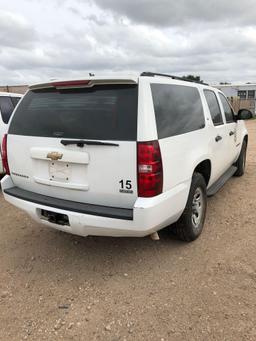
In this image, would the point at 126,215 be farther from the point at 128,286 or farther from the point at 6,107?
the point at 6,107

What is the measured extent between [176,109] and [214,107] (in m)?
1.64

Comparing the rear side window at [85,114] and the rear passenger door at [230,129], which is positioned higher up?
the rear side window at [85,114]

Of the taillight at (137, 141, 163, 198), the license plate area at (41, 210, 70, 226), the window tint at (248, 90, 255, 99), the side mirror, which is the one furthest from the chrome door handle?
the window tint at (248, 90, 255, 99)

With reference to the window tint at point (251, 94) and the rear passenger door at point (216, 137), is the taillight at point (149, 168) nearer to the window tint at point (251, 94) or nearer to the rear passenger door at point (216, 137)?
the rear passenger door at point (216, 137)

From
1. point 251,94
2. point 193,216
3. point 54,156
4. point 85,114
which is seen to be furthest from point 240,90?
point 54,156

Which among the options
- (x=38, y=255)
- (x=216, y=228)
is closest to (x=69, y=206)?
(x=38, y=255)

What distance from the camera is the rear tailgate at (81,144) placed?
2.66 metres

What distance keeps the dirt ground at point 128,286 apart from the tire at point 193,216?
13 centimetres

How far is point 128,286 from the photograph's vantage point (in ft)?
9.68

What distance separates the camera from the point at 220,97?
5.21m

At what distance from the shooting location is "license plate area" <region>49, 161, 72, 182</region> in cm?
295

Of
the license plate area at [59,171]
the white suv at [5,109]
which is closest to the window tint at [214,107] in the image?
the license plate area at [59,171]

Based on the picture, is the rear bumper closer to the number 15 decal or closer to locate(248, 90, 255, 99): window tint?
the number 15 decal

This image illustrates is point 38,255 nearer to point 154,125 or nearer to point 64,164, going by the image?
point 64,164
